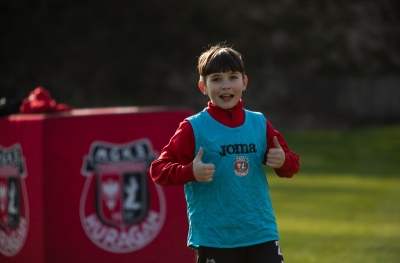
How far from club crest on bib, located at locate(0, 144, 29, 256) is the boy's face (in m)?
2.38

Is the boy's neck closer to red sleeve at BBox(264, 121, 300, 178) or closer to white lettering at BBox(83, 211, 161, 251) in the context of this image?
red sleeve at BBox(264, 121, 300, 178)

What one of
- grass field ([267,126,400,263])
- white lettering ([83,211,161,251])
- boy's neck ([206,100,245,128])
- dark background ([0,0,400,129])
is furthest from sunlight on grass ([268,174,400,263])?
dark background ([0,0,400,129])

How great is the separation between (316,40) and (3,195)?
1121 inches

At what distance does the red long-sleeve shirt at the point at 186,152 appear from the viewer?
Result: 12.1ft

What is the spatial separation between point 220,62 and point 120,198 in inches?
88.7

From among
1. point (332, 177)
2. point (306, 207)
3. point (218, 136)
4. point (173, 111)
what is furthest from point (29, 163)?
point (332, 177)

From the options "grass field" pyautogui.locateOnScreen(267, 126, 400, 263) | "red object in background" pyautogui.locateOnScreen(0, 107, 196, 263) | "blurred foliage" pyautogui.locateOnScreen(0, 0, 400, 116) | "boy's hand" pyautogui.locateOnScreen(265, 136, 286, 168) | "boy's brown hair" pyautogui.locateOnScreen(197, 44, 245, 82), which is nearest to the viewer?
"boy's hand" pyautogui.locateOnScreen(265, 136, 286, 168)

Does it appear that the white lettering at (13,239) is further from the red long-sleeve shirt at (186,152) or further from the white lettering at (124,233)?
the red long-sleeve shirt at (186,152)

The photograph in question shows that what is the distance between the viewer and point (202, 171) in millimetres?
3514

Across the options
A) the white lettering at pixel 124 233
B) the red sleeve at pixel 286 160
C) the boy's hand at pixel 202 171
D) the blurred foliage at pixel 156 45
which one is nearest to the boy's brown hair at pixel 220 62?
the red sleeve at pixel 286 160

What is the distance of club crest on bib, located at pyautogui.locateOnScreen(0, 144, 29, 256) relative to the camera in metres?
5.71

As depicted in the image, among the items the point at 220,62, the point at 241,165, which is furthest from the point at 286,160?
the point at 220,62

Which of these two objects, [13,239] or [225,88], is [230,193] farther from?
[13,239]

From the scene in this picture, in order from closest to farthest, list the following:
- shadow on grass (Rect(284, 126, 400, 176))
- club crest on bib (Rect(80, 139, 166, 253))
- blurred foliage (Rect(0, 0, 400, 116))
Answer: club crest on bib (Rect(80, 139, 166, 253))
shadow on grass (Rect(284, 126, 400, 176))
blurred foliage (Rect(0, 0, 400, 116))
